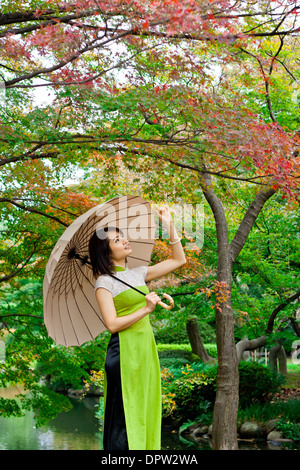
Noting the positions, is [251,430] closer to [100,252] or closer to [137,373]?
[137,373]

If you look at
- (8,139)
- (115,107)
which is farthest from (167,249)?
(8,139)

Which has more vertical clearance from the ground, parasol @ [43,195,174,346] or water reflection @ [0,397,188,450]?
parasol @ [43,195,174,346]

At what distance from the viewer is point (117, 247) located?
10.7 feet

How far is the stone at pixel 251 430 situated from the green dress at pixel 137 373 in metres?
8.51

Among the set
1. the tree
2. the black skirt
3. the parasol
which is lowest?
the black skirt

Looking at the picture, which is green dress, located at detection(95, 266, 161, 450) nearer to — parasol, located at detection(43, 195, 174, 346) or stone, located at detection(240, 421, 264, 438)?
parasol, located at detection(43, 195, 174, 346)

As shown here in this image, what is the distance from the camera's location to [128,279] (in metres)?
3.18

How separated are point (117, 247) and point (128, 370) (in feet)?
2.50

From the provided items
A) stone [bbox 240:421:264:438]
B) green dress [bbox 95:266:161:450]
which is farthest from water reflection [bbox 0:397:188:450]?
green dress [bbox 95:266:161:450]

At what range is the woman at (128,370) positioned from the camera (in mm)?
2934

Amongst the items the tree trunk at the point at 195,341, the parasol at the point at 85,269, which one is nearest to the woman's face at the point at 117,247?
the parasol at the point at 85,269

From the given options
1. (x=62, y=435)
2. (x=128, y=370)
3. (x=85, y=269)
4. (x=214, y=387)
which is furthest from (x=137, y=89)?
(x=62, y=435)

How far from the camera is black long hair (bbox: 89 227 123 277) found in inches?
125

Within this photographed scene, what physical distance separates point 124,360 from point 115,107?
2.59 m
